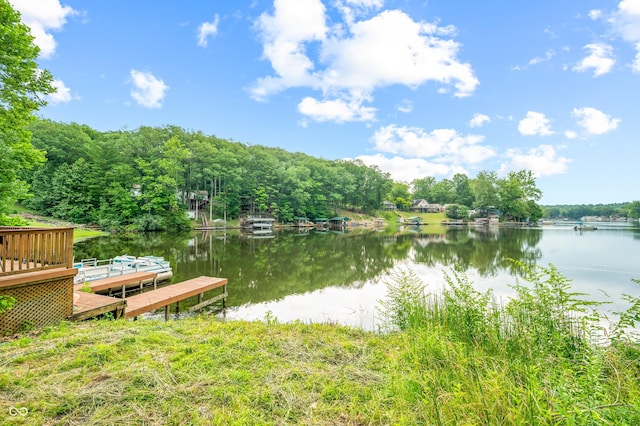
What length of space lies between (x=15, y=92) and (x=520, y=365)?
1101 centimetres

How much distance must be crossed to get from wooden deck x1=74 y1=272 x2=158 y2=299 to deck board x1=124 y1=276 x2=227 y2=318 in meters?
1.91

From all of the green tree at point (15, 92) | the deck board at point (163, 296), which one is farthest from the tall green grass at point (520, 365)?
the green tree at point (15, 92)

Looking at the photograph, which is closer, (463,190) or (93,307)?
(93,307)

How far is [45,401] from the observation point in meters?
2.62

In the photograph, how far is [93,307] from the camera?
18.8ft

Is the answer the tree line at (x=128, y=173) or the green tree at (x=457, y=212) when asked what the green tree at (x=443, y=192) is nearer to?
the green tree at (x=457, y=212)

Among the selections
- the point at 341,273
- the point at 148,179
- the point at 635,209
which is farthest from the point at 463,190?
the point at 341,273

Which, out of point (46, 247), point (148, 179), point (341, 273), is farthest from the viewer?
point (148, 179)

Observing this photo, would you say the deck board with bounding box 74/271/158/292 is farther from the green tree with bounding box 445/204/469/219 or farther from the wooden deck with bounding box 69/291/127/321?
the green tree with bounding box 445/204/469/219

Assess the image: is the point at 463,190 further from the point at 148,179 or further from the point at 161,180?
the point at 148,179

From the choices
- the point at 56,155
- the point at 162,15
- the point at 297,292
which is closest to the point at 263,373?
the point at 297,292

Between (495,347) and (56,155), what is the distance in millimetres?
48578

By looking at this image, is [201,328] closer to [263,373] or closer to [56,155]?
[263,373]

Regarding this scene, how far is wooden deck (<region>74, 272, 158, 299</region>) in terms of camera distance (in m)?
9.00
